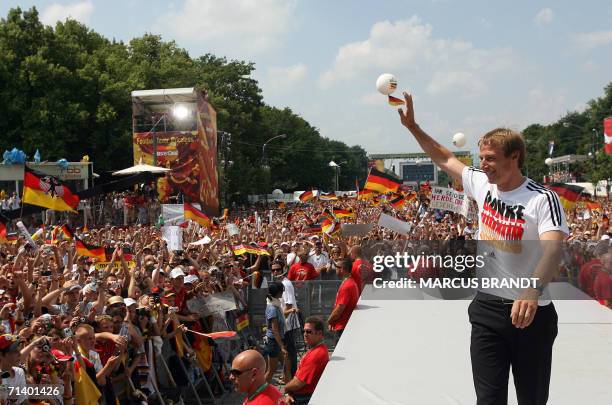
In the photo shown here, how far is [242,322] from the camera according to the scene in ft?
36.2

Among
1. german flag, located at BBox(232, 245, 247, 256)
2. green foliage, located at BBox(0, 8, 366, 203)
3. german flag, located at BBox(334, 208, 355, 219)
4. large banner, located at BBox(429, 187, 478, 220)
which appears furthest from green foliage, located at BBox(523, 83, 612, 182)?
german flag, located at BBox(232, 245, 247, 256)

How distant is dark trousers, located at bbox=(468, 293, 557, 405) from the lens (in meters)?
3.11

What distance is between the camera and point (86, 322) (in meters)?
6.56

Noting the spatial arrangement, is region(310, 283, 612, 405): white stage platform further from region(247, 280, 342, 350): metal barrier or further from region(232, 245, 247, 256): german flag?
region(232, 245, 247, 256): german flag

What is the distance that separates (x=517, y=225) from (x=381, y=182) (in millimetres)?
17362

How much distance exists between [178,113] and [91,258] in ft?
75.9

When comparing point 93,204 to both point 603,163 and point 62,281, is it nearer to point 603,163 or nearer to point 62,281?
point 62,281

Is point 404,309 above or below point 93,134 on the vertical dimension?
below

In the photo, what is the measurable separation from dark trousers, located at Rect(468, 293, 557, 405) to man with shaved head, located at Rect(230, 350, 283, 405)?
150 centimetres

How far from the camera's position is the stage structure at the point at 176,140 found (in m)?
33.9

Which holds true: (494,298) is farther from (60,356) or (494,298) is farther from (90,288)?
(90,288)

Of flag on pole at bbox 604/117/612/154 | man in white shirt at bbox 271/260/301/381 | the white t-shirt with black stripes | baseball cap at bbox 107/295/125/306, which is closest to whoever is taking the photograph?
the white t-shirt with black stripes

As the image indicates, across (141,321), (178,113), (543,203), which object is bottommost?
(141,321)

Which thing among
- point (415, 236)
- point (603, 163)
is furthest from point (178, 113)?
point (603, 163)
